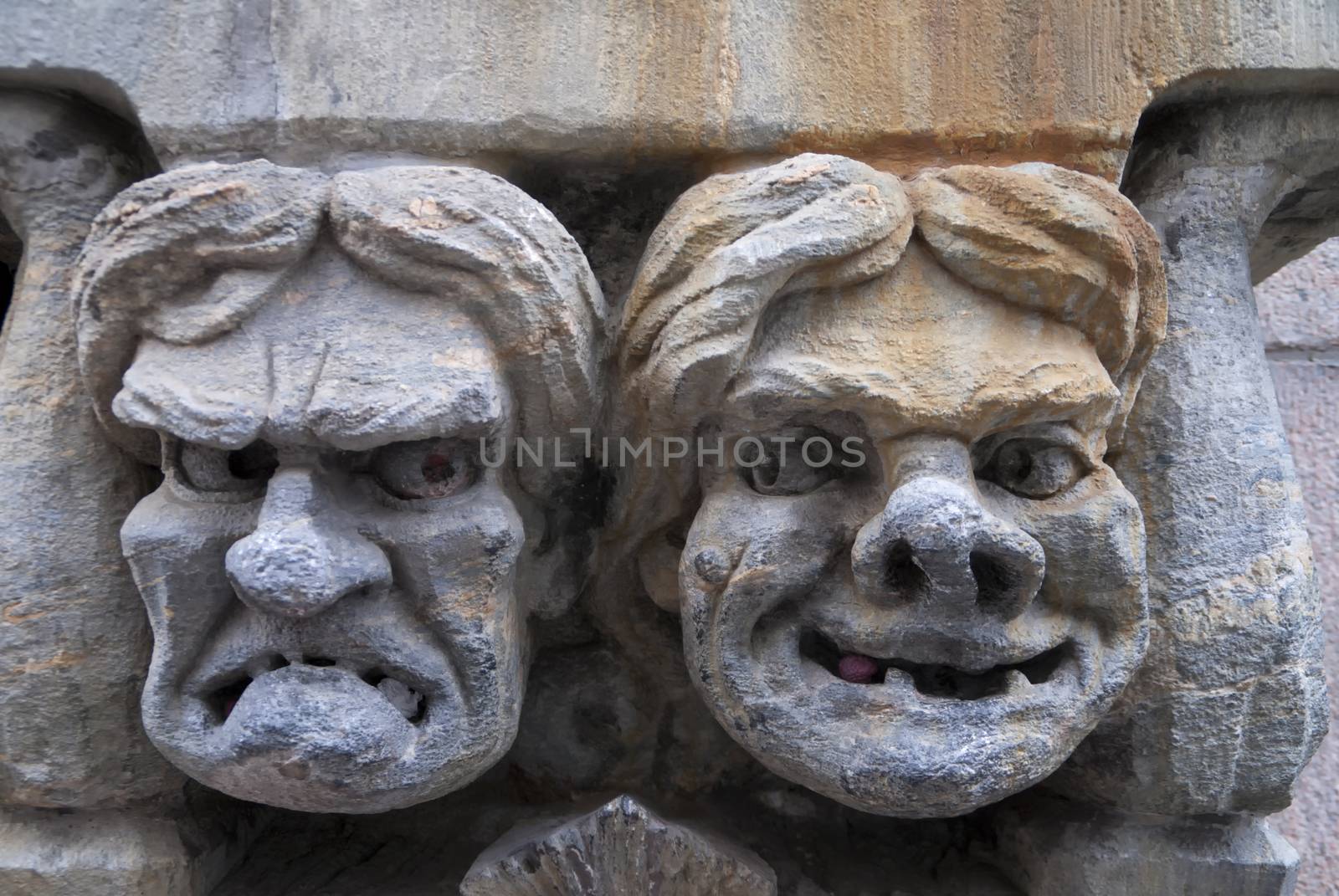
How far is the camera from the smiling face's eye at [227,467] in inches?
38.9

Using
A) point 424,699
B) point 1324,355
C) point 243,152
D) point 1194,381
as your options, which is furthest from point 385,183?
point 1324,355

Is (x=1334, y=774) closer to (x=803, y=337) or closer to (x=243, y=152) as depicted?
(x=803, y=337)

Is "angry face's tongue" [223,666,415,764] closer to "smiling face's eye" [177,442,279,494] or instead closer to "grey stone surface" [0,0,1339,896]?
"grey stone surface" [0,0,1339,896]

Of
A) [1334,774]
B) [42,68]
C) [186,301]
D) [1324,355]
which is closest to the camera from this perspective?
[186,301]

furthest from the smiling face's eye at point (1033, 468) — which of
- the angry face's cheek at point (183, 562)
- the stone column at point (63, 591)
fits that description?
the stone column at point (63, 591)

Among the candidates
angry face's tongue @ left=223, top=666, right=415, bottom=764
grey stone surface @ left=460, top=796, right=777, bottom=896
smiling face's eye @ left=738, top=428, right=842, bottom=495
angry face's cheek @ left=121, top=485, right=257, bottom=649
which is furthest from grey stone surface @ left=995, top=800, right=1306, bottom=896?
angry face's cheek @ left=121, top=485, right=257, bottom=649

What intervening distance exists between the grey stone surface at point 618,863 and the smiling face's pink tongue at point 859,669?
264mm

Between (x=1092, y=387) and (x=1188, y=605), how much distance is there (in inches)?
11.1

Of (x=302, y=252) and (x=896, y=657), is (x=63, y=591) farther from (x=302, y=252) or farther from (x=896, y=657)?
(x=896, y=657)

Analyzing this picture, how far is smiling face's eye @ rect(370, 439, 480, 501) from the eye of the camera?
99 cm

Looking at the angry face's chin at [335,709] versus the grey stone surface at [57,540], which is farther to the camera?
the grey stone surface at [57,540]

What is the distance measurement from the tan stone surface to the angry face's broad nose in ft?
1.25

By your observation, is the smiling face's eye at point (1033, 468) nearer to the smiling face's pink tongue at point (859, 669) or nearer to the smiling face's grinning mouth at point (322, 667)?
the smiling face's pink tongue at point (859, 669)

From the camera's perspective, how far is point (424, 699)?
40.1 inches
